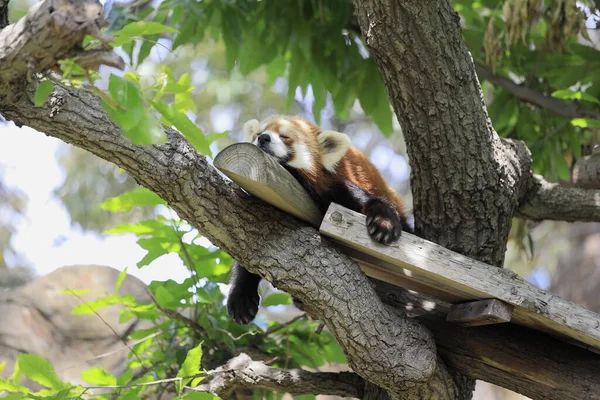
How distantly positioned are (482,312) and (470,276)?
13 cm

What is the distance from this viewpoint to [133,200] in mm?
2740

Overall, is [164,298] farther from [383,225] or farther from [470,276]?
[470,276]

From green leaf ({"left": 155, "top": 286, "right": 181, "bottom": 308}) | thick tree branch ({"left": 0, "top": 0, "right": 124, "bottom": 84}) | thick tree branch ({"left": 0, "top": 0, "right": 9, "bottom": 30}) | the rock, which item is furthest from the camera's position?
the rock

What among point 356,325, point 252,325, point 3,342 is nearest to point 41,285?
point 3,342

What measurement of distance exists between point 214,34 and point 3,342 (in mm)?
3182

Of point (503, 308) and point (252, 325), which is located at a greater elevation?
point (503, 308)

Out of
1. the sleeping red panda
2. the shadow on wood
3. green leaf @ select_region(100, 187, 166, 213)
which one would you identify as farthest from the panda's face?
green leaf @ select_region(100, 187, 166, 213)

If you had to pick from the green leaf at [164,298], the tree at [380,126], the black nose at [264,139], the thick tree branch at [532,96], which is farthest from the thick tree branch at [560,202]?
the green leaf at [164,298]

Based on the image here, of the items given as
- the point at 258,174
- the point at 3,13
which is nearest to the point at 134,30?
the point at 3,13

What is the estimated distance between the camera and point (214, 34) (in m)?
3.42

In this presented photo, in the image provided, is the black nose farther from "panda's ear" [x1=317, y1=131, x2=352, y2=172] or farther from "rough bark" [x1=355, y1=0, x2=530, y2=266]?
"rough bark" [x1=355, y1=0, x2=530, y2=266]

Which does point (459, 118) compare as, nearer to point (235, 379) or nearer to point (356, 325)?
point (356, 325)

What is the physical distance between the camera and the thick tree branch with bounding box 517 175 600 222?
10.1 ft

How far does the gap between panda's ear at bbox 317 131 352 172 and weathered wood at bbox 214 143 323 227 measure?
0.57m
